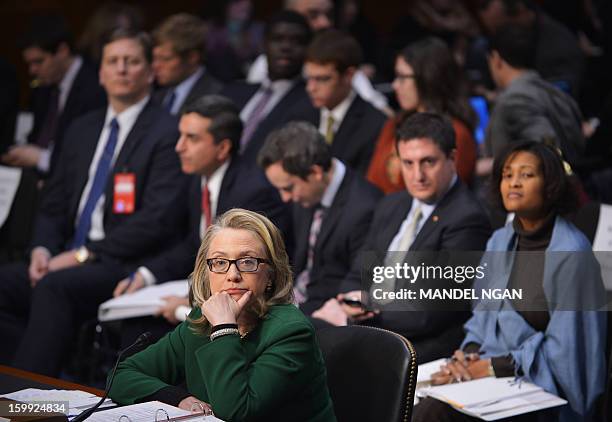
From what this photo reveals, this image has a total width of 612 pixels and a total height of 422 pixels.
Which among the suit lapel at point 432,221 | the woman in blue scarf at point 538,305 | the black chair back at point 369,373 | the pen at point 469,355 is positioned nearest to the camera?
the black chair back at point 369,373

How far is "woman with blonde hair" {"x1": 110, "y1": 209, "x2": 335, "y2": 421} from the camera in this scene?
102 inches

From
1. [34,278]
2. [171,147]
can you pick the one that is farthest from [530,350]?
[34,278]

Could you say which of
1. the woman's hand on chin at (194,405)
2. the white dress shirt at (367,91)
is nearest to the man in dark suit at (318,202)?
the white dress shirt at (367,91)

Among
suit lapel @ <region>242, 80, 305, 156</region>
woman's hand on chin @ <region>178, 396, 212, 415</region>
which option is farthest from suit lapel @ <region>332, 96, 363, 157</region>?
woman's hand on chin @ <region>178, 396, 212, 415</region>

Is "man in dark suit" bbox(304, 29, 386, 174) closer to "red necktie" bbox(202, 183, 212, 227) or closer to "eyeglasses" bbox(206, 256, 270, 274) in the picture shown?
"red necktie" bbox(202, 183, 212, 227)

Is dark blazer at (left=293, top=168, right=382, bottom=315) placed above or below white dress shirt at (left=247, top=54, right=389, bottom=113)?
below

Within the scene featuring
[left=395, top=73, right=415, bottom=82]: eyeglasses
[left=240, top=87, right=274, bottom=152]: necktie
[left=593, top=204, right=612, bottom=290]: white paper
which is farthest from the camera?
[left=240, top=87, right=274, bottom=152]: necktie

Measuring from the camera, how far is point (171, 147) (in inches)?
213

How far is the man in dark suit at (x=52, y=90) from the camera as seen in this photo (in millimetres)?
6668

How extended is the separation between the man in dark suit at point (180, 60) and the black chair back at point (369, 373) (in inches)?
141

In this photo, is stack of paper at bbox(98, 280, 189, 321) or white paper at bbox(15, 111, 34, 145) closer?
stack of paper at bbox(98, 280, 189, 321)

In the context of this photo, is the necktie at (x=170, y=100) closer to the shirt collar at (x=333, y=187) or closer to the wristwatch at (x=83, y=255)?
the wristwatch at (x=83, y=255)

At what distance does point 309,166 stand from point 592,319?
144cm

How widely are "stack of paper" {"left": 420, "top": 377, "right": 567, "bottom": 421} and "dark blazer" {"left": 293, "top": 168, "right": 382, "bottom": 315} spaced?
1060mm
